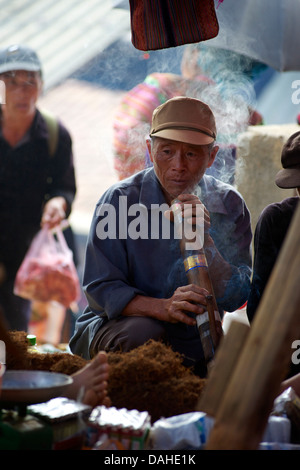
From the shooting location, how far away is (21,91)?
518 cm

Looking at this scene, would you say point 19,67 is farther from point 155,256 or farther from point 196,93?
point 155,256

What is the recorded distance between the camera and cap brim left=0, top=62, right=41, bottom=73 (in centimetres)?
490

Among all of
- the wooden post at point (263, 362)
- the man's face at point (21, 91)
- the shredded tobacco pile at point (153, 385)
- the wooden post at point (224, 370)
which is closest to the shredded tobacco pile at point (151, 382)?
the shredded tobacco pile at point (153, 385)

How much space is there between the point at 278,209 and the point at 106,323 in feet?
3.93

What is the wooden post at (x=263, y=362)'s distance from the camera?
1818 mm

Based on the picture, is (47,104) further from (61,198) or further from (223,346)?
(223,346)

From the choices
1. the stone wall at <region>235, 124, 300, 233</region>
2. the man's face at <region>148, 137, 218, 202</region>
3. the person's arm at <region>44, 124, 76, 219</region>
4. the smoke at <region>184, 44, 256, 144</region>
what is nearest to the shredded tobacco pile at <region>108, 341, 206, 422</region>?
the man's face at <region>148, 137, 218, 202</region>

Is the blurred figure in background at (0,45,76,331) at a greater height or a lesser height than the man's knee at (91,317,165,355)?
greater

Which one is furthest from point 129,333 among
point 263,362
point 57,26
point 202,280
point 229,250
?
point 57,26

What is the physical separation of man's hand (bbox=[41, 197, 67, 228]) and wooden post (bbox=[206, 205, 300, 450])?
3.89 metres

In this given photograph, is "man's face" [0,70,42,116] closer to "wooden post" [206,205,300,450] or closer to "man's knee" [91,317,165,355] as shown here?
"man's knee" [91,317,165,355]

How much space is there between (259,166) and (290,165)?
6.84 feet

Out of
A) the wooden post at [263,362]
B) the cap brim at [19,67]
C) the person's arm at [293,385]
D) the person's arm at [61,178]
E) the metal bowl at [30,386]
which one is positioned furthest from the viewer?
the person's arm at [61,178]

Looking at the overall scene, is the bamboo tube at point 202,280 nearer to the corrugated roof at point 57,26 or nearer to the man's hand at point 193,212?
the man's hand at point 193,212
